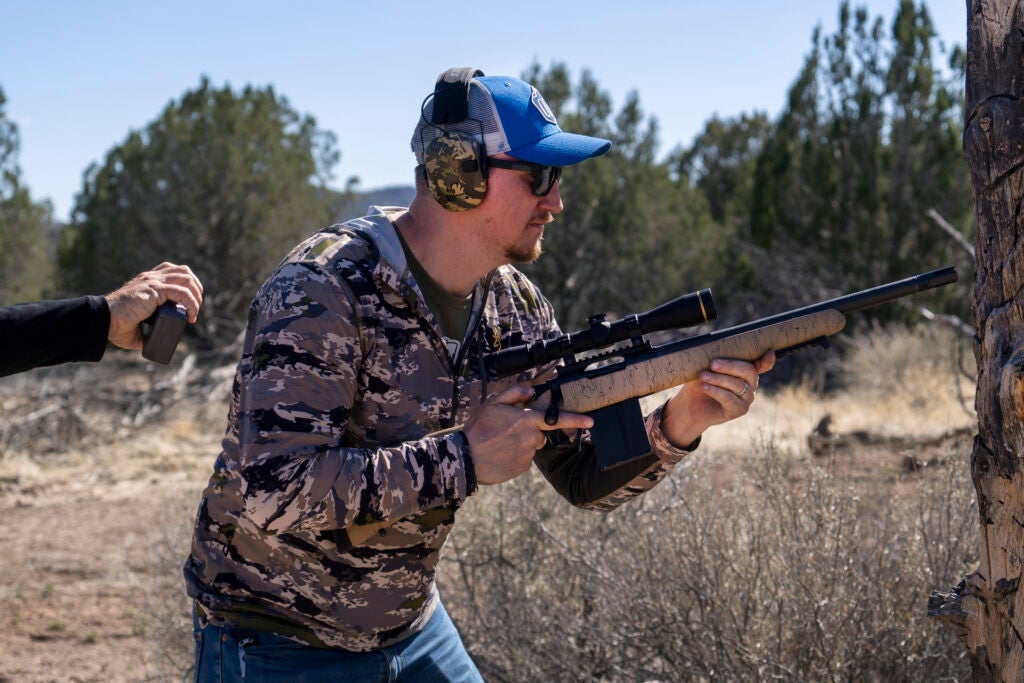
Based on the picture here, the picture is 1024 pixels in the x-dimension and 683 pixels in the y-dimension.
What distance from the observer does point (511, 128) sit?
2.60 metres

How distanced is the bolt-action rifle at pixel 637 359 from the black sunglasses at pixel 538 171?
0.37 metres

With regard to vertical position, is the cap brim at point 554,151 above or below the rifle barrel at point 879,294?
above

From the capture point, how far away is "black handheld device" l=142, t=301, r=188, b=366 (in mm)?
2600

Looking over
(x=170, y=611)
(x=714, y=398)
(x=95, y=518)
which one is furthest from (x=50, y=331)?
(x=95, y=518)

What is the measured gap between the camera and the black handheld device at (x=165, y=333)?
2600mm

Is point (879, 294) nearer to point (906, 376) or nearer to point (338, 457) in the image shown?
point (338, 457)

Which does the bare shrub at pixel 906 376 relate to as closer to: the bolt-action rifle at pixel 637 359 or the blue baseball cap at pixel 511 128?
the bolt-action rifle at pixel 637 359

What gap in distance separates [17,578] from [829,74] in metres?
13.8

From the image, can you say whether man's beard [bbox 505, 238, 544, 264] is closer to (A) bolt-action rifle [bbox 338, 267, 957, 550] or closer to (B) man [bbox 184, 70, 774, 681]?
(B) man [bbox 184, 70, 774, 681]

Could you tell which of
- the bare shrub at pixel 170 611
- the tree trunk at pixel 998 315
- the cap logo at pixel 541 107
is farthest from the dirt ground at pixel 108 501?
the cap logo at pixel 541 107

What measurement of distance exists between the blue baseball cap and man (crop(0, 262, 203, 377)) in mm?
781

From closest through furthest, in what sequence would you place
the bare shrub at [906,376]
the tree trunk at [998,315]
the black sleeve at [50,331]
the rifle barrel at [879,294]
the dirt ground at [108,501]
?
the tree trunk at [998,315] → the rifle barrel at [879,294] → the black sleeve at [50,331] → the dirt ground at [108,501] → the bare shrub at [906,376]

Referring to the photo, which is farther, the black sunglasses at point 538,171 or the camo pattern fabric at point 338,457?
the black sunglasses at point 538,171

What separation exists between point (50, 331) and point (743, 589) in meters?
2.84
